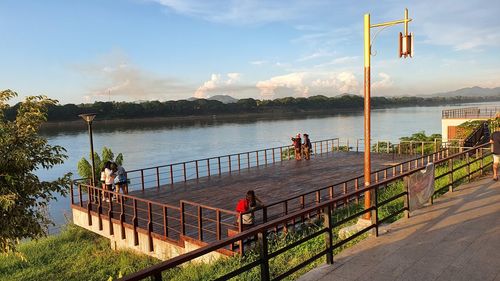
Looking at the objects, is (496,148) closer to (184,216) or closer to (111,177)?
(184,216)

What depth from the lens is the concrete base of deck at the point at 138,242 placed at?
8.94 m

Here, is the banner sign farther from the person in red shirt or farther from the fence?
the person in red shirt

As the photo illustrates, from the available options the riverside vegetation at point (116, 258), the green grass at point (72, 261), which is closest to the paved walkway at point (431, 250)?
the riverside vegetation at point (116, 258)

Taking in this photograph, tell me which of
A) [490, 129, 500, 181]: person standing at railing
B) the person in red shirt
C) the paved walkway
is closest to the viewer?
the paved walkway

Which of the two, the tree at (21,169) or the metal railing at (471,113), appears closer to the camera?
the tree at (21,169)

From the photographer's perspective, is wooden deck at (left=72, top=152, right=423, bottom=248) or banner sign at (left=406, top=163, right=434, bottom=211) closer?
banner sign at (left=406, top=163, right=434, bottom=211)

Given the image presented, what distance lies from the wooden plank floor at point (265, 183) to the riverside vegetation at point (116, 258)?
240 centimetres

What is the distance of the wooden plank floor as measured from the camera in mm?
13328

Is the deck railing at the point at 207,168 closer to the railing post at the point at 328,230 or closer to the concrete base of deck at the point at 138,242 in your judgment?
the concrete base of deck at the point at 138,242

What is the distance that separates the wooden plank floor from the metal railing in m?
18.5

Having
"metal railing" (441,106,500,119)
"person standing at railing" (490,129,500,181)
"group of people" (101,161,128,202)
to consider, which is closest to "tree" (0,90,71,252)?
"group of people" (101,161,128,202)

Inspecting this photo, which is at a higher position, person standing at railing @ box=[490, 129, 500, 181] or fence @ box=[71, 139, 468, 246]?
person standing at railing @ box=[490, 129, 500, 181]

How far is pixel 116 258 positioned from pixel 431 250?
Result: 9016 mm

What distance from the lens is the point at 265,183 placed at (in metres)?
15.6
